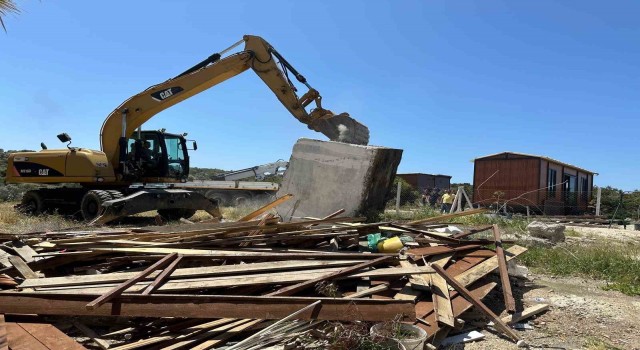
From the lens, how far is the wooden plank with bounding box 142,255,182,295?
3.91m

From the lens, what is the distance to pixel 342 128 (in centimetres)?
1162

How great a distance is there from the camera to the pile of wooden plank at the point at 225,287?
368cm

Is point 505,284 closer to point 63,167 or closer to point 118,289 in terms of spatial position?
point 118,289

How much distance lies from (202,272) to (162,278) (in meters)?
0.40

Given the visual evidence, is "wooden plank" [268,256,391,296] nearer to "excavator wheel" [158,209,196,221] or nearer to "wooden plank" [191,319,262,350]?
"wooden plank" [191,319,262,350]

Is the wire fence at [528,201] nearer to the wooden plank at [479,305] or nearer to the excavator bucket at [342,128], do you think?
the excavator bucket at [342,128]

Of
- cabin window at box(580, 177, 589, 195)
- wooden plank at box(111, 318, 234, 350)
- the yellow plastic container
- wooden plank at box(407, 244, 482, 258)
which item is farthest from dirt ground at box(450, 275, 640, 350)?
cabin window at box(580, 177, 589, 195)

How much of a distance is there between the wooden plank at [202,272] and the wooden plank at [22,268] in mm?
348

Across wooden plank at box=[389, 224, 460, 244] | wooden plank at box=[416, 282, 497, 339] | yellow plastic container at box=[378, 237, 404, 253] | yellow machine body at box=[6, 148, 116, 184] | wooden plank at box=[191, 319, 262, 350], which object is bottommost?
wooden plank at box=[191, 319, 262, 350]

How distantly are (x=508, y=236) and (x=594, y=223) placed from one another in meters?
10.1

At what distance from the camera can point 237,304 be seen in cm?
371

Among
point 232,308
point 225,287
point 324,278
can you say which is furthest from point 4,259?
point 324,278

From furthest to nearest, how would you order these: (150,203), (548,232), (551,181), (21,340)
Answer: (551,181)
(150,203)
(548,232)
(21,340)

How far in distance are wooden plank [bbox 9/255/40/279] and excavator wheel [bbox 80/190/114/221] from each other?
7.23 m
